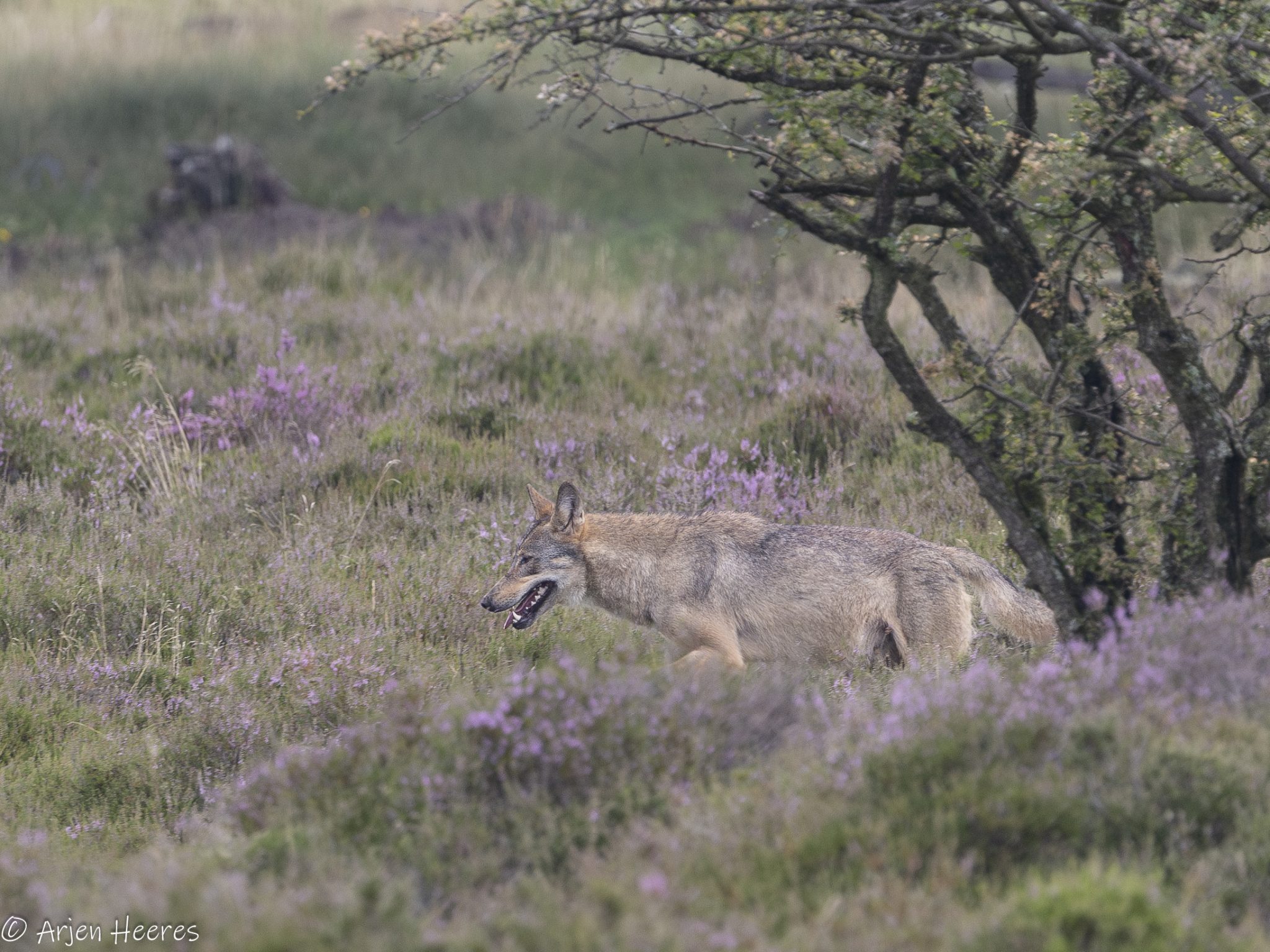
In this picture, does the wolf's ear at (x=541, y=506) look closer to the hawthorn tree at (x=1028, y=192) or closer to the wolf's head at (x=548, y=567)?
the wolf's head at (x=548, y=567)

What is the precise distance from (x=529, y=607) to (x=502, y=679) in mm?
1182

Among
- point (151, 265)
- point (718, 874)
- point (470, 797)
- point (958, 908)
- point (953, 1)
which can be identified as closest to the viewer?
point (958, 908)

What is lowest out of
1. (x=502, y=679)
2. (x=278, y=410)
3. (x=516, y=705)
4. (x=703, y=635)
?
(x=278, y=410)

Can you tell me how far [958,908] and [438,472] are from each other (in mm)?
5876

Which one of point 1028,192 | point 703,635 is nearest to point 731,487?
point 703,635

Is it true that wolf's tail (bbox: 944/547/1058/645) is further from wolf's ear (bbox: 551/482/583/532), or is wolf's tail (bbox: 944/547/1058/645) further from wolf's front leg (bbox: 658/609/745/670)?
wolf's ear (bbox: 551/482/583/532)

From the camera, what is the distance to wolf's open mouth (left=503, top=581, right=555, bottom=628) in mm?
6402

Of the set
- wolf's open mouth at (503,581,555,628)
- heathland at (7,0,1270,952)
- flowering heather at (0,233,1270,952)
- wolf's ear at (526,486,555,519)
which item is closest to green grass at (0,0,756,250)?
heathland at (7,0,1270,952)

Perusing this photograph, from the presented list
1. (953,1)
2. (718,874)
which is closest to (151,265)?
(953,1)

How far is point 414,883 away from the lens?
12.5ft

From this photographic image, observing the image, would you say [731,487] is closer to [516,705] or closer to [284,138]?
[516,705]

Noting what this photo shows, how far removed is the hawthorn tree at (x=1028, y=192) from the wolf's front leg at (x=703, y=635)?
1.43 meters

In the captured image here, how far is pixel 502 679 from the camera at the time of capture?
5.29 metres

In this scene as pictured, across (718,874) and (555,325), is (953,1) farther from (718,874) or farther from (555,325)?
(555,325)
